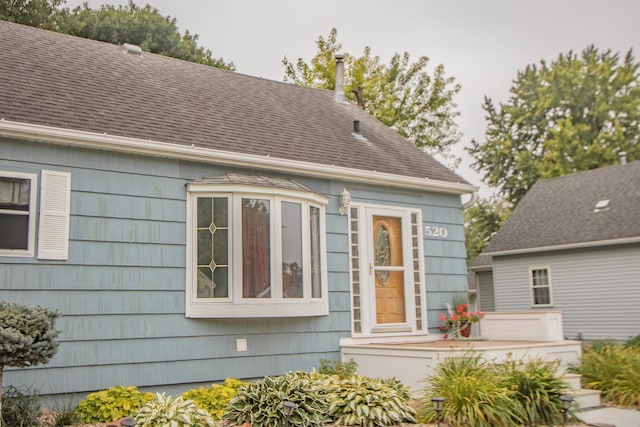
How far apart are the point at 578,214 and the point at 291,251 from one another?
12.4 m

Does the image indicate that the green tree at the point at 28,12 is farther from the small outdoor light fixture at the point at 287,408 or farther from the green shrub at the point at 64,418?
the small outdoor light fixture at the point at 287,408

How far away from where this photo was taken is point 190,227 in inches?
312

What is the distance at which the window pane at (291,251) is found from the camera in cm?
823

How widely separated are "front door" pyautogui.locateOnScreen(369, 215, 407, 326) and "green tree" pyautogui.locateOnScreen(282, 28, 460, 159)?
13.8 metres

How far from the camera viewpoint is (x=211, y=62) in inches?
950

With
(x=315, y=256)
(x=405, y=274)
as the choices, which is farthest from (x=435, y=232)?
(x=315, y=256)

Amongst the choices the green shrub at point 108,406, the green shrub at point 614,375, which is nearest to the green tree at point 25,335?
the green shrub at point 108,406

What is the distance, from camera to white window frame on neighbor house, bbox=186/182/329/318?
7.81 meters

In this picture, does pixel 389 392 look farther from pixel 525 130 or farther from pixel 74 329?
pixel 525 130

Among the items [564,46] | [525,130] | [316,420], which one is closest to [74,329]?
[316,420]

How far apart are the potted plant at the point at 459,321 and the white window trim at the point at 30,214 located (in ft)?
20.5

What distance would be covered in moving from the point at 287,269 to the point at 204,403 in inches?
87.4

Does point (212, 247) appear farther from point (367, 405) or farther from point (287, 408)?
point (367, 405)

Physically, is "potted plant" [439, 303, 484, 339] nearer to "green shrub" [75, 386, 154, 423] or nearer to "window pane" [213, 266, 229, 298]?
"window pane" [213, 266, 229, 298]
